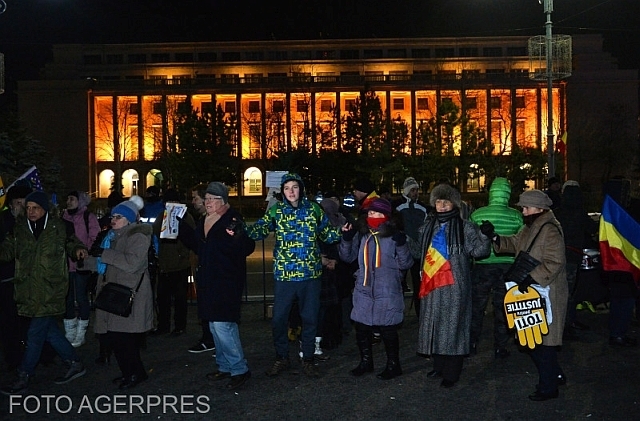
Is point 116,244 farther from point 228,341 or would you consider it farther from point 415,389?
point 415,389

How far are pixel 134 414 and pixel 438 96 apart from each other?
251 feet

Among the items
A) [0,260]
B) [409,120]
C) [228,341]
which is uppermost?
[409,120]

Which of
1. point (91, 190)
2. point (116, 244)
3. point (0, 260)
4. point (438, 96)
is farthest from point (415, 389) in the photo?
point (91, 190)

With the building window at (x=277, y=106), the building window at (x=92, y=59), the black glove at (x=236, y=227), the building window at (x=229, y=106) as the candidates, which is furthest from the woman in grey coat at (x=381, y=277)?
the building window at (x=92, y=59)

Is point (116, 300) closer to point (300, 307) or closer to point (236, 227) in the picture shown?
point (236, 227)

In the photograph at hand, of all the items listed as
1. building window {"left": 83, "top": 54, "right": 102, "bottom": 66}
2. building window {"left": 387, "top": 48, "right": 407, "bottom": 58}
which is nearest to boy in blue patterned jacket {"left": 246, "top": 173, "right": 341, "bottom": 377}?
building window {"left": 387, "top": 48, "right": 407, "bottom": 58}

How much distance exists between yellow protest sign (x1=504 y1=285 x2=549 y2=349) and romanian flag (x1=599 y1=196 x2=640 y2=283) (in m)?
2.38

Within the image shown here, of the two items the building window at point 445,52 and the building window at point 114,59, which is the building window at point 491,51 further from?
the building window at point 114,59

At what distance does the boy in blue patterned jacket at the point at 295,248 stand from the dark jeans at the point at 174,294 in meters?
2.60

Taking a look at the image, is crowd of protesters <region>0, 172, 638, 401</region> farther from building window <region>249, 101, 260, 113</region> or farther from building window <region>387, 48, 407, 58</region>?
building window <region>387, 48, 407, 58</region>

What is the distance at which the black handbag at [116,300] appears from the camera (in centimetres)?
695

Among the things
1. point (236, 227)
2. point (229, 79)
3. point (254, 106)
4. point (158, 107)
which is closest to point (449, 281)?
point (236, 227)

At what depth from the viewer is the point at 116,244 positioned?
23.3ft

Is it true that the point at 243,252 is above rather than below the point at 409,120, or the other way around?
below
